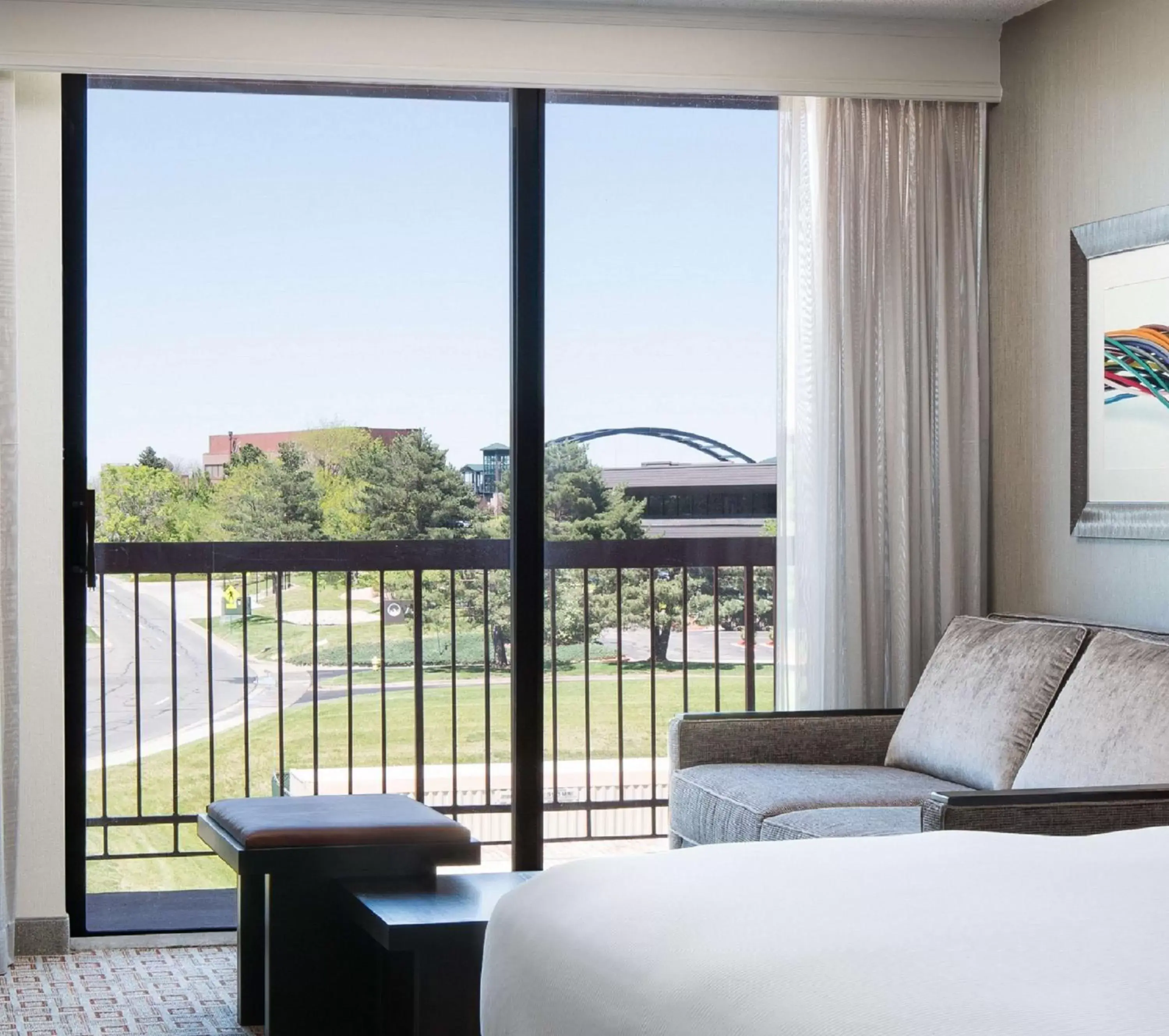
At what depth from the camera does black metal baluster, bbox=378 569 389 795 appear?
4.32 metres

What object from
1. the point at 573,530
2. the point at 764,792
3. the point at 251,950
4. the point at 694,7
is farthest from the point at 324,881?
the point at 694,7

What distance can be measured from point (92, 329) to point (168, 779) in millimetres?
1288

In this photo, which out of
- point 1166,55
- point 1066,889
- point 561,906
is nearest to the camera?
point 1066,889

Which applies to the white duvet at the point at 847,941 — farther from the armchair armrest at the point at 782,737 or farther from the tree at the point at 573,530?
the tree at the point at 573,530

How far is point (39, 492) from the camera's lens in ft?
13.1

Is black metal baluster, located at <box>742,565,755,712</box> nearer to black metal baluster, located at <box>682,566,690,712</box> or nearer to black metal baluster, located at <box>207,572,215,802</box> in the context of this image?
black metal baluster, located at <box>682,566,690,712</box>

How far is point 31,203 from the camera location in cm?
400

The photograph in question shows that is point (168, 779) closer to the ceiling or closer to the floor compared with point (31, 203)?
closer to the floor

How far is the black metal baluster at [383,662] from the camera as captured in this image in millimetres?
4320

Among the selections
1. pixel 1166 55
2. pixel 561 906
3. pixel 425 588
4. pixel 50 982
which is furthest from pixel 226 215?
pixel 561 906

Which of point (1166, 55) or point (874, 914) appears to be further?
point (1166, 55)

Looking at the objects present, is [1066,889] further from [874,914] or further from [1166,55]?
[1166,55]

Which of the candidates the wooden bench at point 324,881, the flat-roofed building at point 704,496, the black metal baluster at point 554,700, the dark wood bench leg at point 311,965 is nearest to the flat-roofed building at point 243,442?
the black metal baluster at point 554,700

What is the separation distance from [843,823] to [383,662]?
5.33ft
